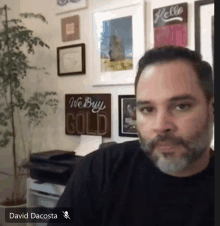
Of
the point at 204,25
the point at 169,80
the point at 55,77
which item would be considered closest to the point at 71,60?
the point at 55,77

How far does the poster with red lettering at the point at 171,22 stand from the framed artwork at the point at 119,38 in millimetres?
71

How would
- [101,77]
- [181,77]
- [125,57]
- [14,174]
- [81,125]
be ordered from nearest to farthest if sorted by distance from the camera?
[181,77], [125,57], [101,77], [81,125], [14,174]

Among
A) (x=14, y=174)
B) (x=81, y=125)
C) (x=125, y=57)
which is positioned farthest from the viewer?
(x=14, y=174)

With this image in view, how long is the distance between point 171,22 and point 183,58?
486 millimetres

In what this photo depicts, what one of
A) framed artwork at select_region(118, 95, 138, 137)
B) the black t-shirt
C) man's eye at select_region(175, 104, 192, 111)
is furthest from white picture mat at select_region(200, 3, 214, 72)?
framed artwork at select_region(118, 95, 138, 137)

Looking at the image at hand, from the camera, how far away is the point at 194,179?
15.7 inches

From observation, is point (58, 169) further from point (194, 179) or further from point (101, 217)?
point (194, 179)

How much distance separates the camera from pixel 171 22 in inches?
32.3

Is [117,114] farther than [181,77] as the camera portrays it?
Yes

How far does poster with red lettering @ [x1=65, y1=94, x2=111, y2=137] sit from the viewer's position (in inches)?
44.1

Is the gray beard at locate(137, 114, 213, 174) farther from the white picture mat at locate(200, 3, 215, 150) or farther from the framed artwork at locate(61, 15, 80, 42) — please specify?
the framed artwork at locate(61, 15, 80, 42)

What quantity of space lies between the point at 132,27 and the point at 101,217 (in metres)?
0.76

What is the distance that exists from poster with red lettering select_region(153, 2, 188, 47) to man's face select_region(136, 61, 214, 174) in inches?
10.0

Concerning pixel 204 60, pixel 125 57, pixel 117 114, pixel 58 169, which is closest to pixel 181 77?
pixel 204 60
